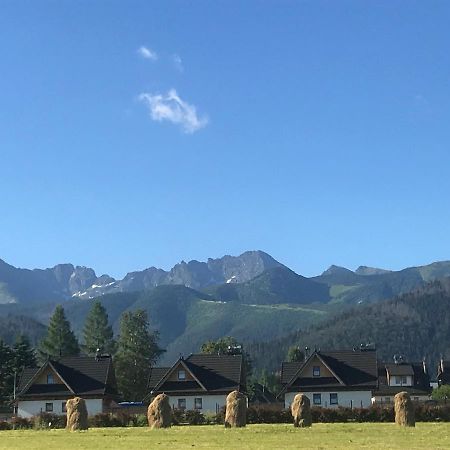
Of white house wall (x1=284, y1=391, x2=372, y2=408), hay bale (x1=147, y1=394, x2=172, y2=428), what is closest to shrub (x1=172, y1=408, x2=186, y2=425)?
hay bale (x1=147, y1=394, x2=172, y2=428)

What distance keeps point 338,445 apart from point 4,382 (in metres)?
75.7

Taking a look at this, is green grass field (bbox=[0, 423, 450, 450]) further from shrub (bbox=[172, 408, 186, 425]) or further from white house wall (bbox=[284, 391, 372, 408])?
white house wall (bbox=[284, 391, 372, 408])

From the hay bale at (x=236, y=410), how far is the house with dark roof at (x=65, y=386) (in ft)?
117

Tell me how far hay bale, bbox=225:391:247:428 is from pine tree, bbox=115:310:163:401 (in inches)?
2194

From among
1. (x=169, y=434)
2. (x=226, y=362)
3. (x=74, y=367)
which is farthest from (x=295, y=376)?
(x=169, y=434)

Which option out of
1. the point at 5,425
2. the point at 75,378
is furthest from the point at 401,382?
the point at 5,425

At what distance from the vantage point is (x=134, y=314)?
380 ft

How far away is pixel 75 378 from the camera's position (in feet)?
263

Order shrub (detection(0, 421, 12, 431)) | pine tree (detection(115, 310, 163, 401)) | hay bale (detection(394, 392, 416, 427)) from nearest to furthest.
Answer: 1. hay bale (detection(394, 392, 416, 427))
2. shrub (detection(0, 421, 12, 431))
3. pine tree (detection(115, 310, 163, 401))

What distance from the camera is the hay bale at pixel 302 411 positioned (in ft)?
145

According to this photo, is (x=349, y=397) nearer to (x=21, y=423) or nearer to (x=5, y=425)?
(x=21, y=423)

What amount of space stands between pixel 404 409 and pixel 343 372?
130ft

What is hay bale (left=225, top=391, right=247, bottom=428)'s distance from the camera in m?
43.5

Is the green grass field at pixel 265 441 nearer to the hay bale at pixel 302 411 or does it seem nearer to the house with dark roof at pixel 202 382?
the hay bale at pixel 302 411
